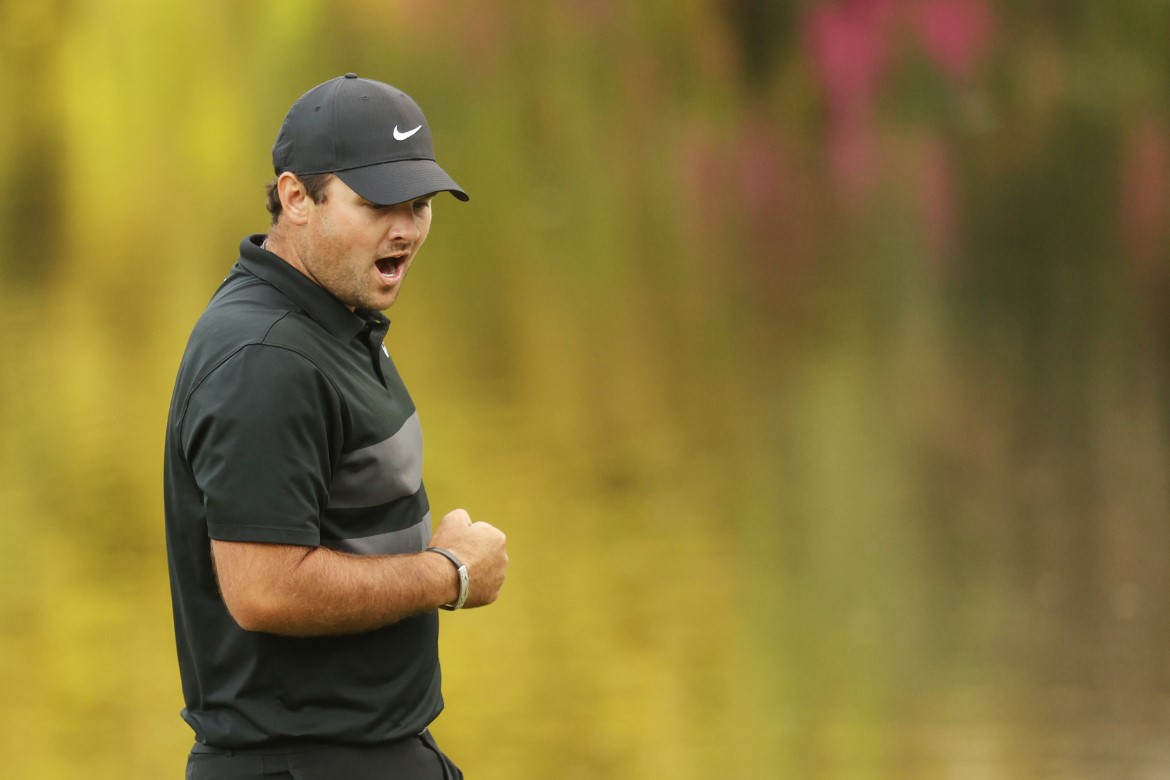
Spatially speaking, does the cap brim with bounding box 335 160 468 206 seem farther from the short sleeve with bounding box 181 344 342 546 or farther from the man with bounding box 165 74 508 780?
the short sleeve with bounding box 181 344 342 546

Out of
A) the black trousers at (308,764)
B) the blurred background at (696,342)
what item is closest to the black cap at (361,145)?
the black trousers at (308,764)

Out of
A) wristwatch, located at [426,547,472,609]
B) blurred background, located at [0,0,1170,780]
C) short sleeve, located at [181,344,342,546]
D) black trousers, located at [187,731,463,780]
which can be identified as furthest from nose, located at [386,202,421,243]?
blurred background, located at [0,0,1170,780]

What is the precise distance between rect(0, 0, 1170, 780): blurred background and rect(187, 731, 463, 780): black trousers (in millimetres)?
1371

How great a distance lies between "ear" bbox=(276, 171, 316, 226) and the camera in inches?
46.0

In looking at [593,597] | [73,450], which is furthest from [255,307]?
[73,450]

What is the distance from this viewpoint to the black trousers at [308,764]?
1148 mm

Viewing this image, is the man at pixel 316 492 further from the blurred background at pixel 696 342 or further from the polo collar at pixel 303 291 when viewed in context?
the blurred background at pixel 696 342

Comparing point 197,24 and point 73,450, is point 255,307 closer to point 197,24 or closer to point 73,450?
point 73,450

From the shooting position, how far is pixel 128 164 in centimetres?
318

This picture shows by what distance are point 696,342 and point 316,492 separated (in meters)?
2.10

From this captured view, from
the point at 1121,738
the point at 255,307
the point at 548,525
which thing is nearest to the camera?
the point at 255,307

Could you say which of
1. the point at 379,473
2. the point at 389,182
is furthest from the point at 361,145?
the point at 379,473

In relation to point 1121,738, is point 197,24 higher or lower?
higher

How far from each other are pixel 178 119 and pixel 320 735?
2315 millimetres
